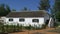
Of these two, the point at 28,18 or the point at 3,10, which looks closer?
the point at 28,18

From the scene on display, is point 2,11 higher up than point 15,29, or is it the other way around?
point 2,11

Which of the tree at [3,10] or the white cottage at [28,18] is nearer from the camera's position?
the white cottage at [28,18]

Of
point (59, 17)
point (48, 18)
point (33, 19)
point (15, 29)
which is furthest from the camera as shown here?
point (59, 17)

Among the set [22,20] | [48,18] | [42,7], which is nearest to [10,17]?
[22,20]

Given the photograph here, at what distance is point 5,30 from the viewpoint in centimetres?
2638

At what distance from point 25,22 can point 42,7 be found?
38023mm

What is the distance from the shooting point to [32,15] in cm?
4281

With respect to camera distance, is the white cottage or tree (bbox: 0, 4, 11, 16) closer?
the white cottage

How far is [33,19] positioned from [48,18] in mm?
5252

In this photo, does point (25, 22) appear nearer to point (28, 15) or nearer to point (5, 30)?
point (28, 15)

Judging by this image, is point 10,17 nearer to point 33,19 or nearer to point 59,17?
point 33,19

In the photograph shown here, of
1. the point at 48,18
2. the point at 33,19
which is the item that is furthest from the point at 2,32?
the point at 48,18

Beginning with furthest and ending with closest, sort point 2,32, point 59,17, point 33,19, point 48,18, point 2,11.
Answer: point 2,11 → point 59,17 → point 48,18 → point 33,19 → point 2,32

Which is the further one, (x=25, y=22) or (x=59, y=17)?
(x=59, y=17)
